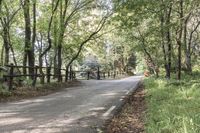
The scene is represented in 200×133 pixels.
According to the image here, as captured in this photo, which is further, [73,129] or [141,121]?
[141,121]

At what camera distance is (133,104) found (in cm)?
1259

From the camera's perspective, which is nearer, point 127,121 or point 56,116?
point 127,121

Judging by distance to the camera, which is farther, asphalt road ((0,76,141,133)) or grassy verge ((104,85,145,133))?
grassy verge ((104,85,145,133))

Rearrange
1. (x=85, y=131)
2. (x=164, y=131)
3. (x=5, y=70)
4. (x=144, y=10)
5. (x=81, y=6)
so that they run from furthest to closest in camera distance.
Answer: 1. (x=81, y=6)
2. (x=144, y=10)
3. (x=5, y=70)
4. (x=85, y=131)
5. (x=164, y=131)

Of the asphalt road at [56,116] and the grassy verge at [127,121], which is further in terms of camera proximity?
the grassy verge at [127,121]

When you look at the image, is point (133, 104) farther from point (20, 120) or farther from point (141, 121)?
point (20, 120)

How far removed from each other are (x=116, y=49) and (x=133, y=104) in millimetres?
57771

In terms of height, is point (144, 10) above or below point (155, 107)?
above

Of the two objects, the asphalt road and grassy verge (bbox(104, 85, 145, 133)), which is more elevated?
the asphalt road

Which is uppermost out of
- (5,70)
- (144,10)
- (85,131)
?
(144,10)

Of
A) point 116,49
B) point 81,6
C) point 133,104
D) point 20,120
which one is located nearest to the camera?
point 20,120

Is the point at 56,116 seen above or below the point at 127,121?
above

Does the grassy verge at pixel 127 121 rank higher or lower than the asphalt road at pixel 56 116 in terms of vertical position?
lower

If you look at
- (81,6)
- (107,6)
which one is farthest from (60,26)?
(107,6)
